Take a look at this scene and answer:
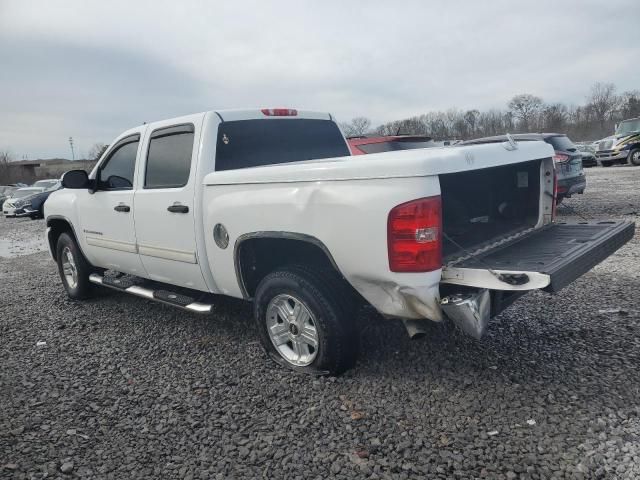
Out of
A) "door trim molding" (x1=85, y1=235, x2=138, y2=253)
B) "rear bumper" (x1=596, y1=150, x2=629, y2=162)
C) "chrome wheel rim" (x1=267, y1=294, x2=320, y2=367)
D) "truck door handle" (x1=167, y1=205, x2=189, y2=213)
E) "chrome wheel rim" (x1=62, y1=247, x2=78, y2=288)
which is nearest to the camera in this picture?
"chrome wheel rim" (x1=267, y1=294, x2=320, y2=367)

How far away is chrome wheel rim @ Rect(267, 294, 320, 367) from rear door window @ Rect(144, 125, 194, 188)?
133 centimetres

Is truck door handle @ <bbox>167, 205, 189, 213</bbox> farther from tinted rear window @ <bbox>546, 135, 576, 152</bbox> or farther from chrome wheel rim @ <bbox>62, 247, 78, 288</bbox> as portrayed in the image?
tinted rear window @ <bbox>546, 135, 576, 152</bbox>

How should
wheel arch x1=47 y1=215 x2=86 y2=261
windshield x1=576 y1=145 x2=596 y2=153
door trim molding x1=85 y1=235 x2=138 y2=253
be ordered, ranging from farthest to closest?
windshield x1=576 y1=145 x2=596 y2=153
wheel arch x1=47 y1=215 x2=86 y2=261
door trim molding x1=85 y1=235 x2=138 y2=253

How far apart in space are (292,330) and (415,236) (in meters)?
1.27

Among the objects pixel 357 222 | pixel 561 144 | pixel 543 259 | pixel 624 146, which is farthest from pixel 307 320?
pixel 624 146

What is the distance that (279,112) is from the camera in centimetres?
458

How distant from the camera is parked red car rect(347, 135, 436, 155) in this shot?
7.50m

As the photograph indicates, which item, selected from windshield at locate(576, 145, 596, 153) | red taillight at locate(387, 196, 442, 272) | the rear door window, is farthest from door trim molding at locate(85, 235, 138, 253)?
windshield at locate(576, 145, 596, 153)

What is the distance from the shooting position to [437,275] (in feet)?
9.16

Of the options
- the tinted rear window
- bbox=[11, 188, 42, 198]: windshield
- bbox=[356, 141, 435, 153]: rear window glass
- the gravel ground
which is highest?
bbox=[356, 141, 435, 153]: rear window glass

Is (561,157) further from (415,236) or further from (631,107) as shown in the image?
(631,107)

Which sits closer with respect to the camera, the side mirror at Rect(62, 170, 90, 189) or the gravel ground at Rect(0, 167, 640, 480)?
the gravel ground at Rect(0, 167, 640, 480)

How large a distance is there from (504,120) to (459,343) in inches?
3082

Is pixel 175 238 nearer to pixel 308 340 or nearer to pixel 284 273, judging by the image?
pixel 284 273
